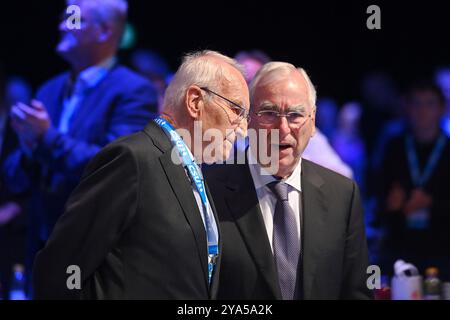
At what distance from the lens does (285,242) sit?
9.27 feet

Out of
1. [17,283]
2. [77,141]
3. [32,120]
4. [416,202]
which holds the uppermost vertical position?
[32,120]

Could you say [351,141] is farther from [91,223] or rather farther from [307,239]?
[91,223]

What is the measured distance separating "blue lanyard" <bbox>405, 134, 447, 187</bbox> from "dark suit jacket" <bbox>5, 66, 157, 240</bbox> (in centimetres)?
216

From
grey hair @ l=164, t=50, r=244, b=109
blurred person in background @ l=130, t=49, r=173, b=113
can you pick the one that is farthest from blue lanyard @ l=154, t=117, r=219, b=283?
blurred person in background @ l=130, t=49, r=173, b=113

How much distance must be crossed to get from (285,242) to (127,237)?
662mm

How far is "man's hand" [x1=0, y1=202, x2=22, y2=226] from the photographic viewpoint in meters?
4.95

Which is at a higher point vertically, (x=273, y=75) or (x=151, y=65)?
(x=151, y=65)

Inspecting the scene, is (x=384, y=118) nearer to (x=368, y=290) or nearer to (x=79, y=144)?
(x=79, y=144)

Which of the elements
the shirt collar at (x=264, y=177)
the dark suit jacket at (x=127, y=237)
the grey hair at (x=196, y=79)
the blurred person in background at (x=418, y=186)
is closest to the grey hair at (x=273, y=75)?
the shirt collar at (x=264, y=177)

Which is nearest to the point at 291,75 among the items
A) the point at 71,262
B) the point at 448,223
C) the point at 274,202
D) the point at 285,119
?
the point at 285,119

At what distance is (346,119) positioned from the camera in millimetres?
7797

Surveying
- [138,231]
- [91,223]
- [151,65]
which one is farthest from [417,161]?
[91,223]

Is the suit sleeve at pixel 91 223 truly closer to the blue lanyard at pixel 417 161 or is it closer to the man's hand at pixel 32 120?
the man's hand at pixel 32 120

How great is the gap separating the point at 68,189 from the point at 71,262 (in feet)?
5.41
